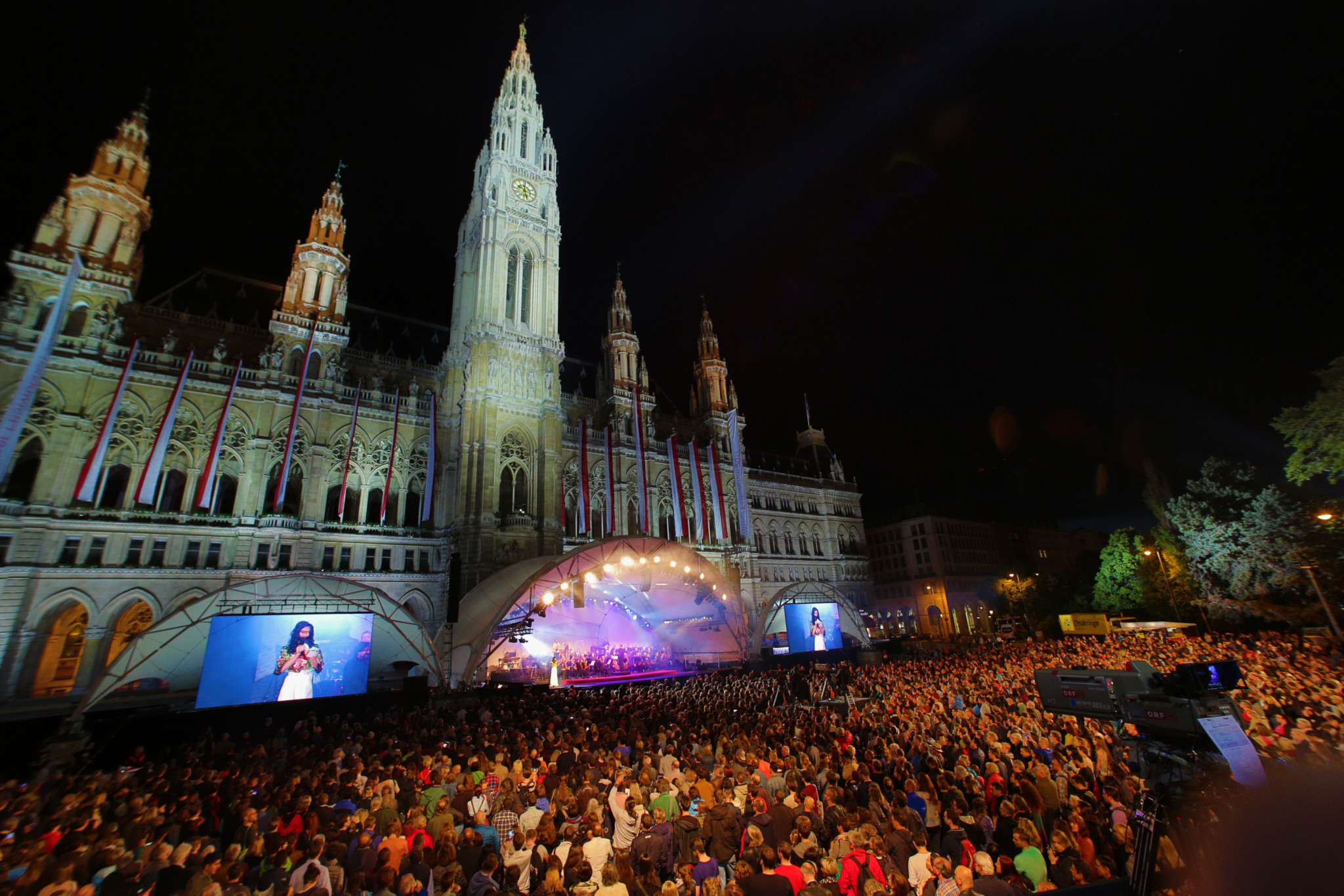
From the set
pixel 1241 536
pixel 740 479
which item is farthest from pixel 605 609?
pixel 1241 536

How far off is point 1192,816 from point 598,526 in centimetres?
4343

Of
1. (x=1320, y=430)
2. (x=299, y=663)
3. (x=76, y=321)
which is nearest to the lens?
(x=1320, y=430)

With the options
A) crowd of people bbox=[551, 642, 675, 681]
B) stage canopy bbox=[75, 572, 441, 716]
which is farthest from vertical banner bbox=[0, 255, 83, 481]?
crowd of people bbox=[551, 642, 675, 681]

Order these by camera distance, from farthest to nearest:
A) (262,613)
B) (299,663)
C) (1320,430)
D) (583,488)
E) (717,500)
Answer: (717,500) → (583,488) → (262,613) → (299,663) → (1320,430)

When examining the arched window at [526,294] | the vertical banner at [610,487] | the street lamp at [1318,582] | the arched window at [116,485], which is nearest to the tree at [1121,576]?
the street lamp at [1318,582]

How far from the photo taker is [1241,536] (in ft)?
105

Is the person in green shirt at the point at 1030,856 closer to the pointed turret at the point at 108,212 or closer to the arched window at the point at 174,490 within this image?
the arched window at the point at 174,490

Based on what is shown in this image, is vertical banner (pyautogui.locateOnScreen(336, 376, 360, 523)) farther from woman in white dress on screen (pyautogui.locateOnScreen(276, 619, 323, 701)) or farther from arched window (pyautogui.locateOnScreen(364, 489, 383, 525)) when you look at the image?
woman in white dress on screen (pyautogui.locateOnScreen(276, 619, 323, 701))

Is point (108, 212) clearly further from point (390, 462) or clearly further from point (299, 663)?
point (299, 663)

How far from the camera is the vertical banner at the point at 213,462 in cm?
3016

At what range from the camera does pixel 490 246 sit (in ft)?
142

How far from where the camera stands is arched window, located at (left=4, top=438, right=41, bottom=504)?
89.8ft

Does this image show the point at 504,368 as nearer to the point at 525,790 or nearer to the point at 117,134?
the point at 117,134

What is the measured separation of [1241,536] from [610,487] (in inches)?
1548
